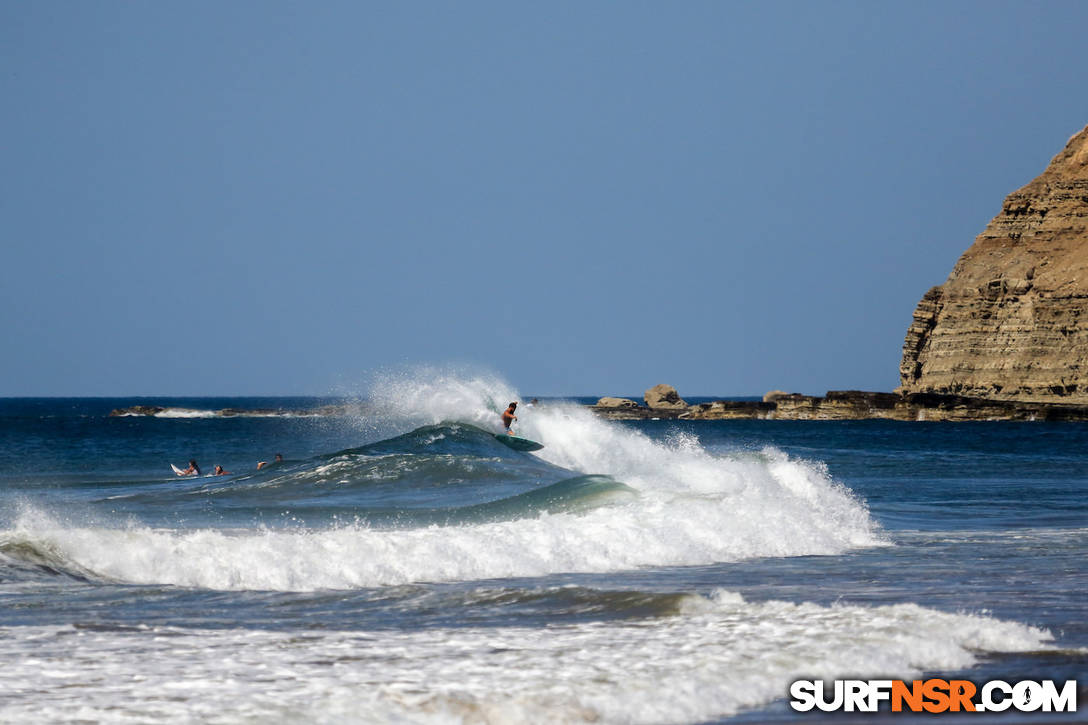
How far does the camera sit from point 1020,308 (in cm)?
8169

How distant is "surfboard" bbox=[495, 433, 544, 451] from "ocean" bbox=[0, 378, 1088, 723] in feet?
18.3

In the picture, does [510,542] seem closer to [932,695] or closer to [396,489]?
[932,695]

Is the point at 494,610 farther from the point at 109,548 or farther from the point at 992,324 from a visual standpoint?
the point at 992,324

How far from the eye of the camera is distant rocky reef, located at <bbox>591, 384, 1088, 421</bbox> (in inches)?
3049

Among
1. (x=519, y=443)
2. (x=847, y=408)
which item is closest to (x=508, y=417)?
(x=519, y=443)

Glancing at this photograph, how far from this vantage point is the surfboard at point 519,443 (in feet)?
104

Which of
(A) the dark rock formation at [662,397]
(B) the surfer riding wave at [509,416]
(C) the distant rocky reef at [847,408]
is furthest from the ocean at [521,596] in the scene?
(A) the dark rock formation at [662,397]

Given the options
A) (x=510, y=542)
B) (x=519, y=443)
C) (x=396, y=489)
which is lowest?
(x=510, y=542)

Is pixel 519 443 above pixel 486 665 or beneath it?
above

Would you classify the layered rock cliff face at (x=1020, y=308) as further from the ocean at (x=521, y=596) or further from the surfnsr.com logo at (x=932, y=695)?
the surfnsr.com logo at (x=932, y=695)

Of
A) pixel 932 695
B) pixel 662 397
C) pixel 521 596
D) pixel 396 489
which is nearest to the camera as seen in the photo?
pixel 932 695

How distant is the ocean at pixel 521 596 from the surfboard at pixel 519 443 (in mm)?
5589

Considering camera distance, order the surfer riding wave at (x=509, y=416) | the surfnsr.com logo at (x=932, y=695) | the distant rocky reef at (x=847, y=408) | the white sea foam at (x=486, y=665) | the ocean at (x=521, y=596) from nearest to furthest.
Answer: the white sea foam at (x=486, y=665)
the surfnsr.com logo at (x=932, y=695)
the ocean at (x=521, y=596)
the surfer riding wave at (x=509, y=416)
the distant rocky reef at (x=847, y=408)

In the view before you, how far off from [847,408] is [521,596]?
82.8 metres
